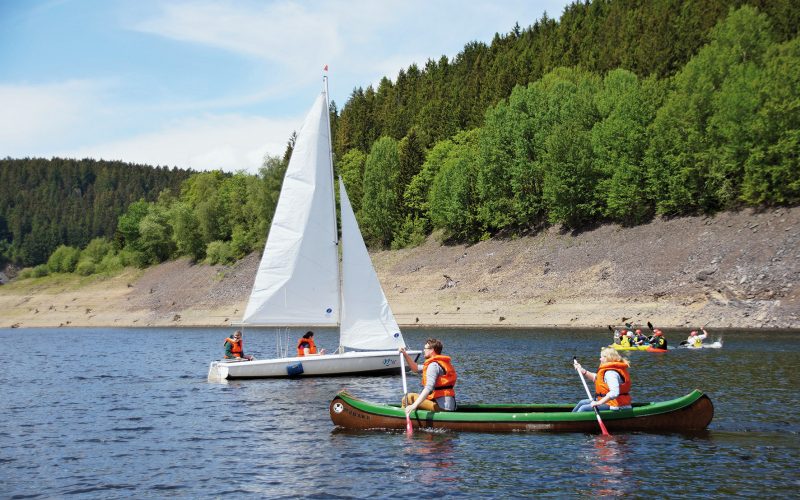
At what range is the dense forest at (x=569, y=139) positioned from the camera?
3093 inches

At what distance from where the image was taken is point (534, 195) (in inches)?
3996

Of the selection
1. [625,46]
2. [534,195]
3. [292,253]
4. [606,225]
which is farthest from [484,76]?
[292,253]

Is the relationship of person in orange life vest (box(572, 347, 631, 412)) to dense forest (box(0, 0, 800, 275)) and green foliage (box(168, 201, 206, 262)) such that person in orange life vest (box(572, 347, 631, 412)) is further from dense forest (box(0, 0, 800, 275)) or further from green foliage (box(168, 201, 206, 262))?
green foliage (box(168, 201, 206, 262))

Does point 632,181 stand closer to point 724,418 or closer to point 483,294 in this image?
point 483,294

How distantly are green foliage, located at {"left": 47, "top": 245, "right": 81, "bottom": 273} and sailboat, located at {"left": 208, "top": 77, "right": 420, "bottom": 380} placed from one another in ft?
533

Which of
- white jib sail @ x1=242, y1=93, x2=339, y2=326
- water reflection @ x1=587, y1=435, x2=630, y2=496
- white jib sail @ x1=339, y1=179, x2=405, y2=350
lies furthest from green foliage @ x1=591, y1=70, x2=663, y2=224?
water reflection @ x1=587, y1=435, x2=630, y2=496

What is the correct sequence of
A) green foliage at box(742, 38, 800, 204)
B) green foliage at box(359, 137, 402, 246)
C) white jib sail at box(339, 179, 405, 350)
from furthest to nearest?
green foliage at box(359, 137, 402, 246), green foliage at box(742, 38, 800, 204), white jib sail at box(339, 179, 405, 350)

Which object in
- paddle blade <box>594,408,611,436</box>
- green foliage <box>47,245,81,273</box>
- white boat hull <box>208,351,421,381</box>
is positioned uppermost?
green foliage <box>47,245,81,273</box>

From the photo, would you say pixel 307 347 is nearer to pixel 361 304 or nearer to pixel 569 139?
pixel 361 304

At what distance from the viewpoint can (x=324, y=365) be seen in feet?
128

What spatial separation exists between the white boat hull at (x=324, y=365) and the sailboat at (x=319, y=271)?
0.20 feet

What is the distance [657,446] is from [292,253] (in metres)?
20.5

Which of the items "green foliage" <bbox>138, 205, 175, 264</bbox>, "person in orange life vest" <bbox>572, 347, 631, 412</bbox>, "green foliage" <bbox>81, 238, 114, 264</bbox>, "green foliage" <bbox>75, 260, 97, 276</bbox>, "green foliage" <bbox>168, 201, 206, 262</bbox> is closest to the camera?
"person in orange life vest" <bbox>572, 347, 631, 412</bbox>

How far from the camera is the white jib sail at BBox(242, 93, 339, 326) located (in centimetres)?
3772
